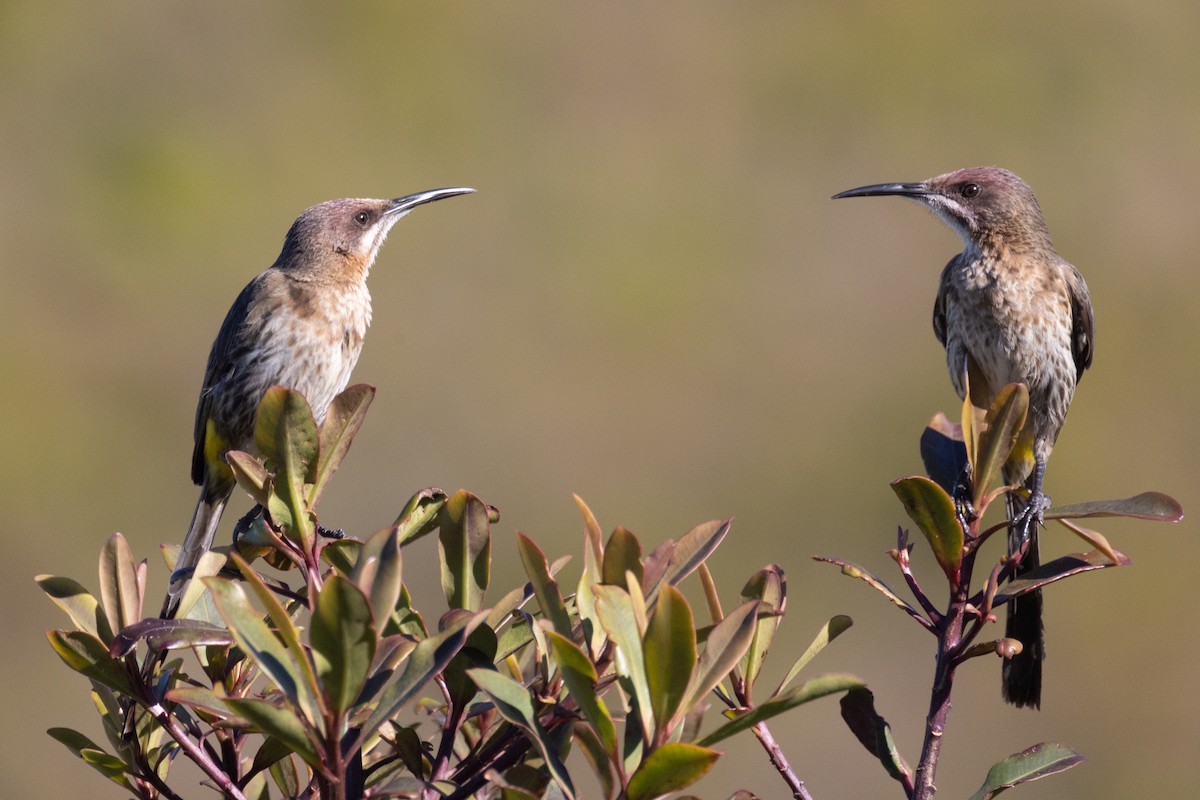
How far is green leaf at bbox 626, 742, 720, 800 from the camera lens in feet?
5.40

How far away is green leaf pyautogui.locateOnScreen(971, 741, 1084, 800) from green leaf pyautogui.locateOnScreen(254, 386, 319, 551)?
113 cm

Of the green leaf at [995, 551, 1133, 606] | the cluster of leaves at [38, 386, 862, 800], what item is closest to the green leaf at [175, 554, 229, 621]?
the cluster of leaves at [38, 386, 862, 800]

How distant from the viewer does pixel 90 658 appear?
2098 millimetres

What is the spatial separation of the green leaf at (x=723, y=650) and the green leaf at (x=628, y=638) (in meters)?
0.05

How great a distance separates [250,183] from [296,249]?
469 cm

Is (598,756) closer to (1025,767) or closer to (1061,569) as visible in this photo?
(1025,767)

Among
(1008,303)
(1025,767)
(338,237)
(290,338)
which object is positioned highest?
(338,237)

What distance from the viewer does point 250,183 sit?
378 inches

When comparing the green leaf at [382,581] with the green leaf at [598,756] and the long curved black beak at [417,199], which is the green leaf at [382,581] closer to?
the green leaf at [598,756]


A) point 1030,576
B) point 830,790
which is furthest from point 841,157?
point 1030,576

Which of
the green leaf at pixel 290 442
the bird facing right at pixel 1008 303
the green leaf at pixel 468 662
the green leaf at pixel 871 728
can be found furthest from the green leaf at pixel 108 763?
the bird facing right at pixel 1008 303

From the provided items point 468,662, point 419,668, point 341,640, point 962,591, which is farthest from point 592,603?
point 962,591

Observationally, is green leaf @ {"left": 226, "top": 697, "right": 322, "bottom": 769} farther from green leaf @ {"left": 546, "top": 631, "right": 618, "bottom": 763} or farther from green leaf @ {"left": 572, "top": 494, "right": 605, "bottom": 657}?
green leaf @ {"left": 572, "top": 494, "right": 605, "bottom": 657}

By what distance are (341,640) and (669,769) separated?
1.37ft
